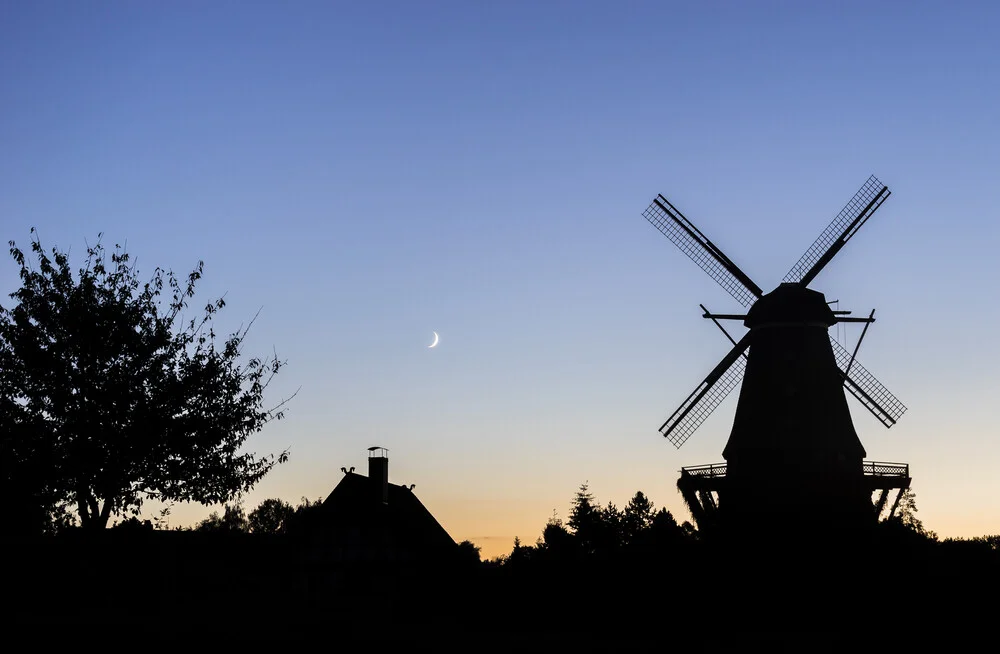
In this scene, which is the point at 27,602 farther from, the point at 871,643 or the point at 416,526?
the point at 871,643

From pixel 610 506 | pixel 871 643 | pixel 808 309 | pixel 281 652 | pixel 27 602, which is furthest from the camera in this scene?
pixel 610 506

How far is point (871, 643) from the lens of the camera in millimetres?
32531

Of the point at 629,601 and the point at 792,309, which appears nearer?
the point at 629,601

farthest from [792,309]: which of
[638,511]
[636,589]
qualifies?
[638,511]

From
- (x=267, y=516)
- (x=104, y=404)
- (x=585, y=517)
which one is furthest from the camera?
(x=267, y=516)

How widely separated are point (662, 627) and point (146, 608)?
17.8m

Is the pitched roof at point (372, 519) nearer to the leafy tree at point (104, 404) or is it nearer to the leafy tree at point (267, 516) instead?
the leafy tree at point (104, 404)

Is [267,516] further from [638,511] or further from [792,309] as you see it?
[792,309]

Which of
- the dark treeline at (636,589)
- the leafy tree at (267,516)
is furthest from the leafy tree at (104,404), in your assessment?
the leafy tree at (267,516)

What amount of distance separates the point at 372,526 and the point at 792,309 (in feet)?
71.6

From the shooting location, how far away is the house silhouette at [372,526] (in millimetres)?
51531

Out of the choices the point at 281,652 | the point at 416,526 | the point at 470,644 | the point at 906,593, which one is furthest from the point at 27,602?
the point at 906,593

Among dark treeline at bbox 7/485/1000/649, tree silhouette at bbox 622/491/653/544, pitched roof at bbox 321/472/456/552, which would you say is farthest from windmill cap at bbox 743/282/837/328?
tree silhouette at bbox 622/491/653/544

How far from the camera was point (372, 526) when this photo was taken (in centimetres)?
5184
